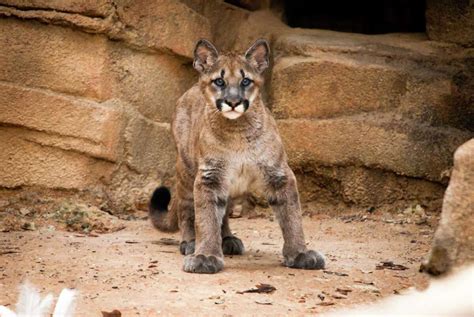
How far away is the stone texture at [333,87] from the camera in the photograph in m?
8.18

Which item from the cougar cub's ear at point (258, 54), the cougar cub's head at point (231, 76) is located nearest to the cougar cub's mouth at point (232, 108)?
the cougar cub's head at point (231, 76)

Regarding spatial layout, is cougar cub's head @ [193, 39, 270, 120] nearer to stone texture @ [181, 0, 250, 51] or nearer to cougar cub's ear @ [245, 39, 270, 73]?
cougar cub's ear @ [245, 39, 270, 73]

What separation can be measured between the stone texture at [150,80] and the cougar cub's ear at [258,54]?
78.5 inches

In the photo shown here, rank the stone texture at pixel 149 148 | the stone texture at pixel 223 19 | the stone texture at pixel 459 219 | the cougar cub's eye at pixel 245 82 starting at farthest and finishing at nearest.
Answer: the stone texture at pixel 223 19, the stone texture at pixel 149 148, the cougar cub's eye at pixel 245 82, the stone texture at pixel 459 219

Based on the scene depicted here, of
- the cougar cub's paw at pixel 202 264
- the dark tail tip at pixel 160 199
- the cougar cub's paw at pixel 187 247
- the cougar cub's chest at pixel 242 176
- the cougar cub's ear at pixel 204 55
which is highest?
the cougar cub's ear at pixel 204 55

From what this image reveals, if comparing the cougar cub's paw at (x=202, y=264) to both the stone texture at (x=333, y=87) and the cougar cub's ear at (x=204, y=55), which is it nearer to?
the cougar cub's ear at (x=204, y=55)

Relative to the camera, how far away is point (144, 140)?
8438mm

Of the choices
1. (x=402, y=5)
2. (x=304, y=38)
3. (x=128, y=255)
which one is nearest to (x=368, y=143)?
(x=304, y=38)

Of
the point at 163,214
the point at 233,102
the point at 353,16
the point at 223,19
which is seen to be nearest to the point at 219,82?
the point at 233,102

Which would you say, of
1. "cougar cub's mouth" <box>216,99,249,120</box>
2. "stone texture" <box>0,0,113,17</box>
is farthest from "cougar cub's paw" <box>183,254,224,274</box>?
"stone texture" <box>0,0,113,17</box>

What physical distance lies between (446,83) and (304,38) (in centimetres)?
134

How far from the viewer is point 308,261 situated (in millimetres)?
6176

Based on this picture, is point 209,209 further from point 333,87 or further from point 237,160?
point 333,87

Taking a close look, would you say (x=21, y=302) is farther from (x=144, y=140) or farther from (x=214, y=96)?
(x=144, y=140)
